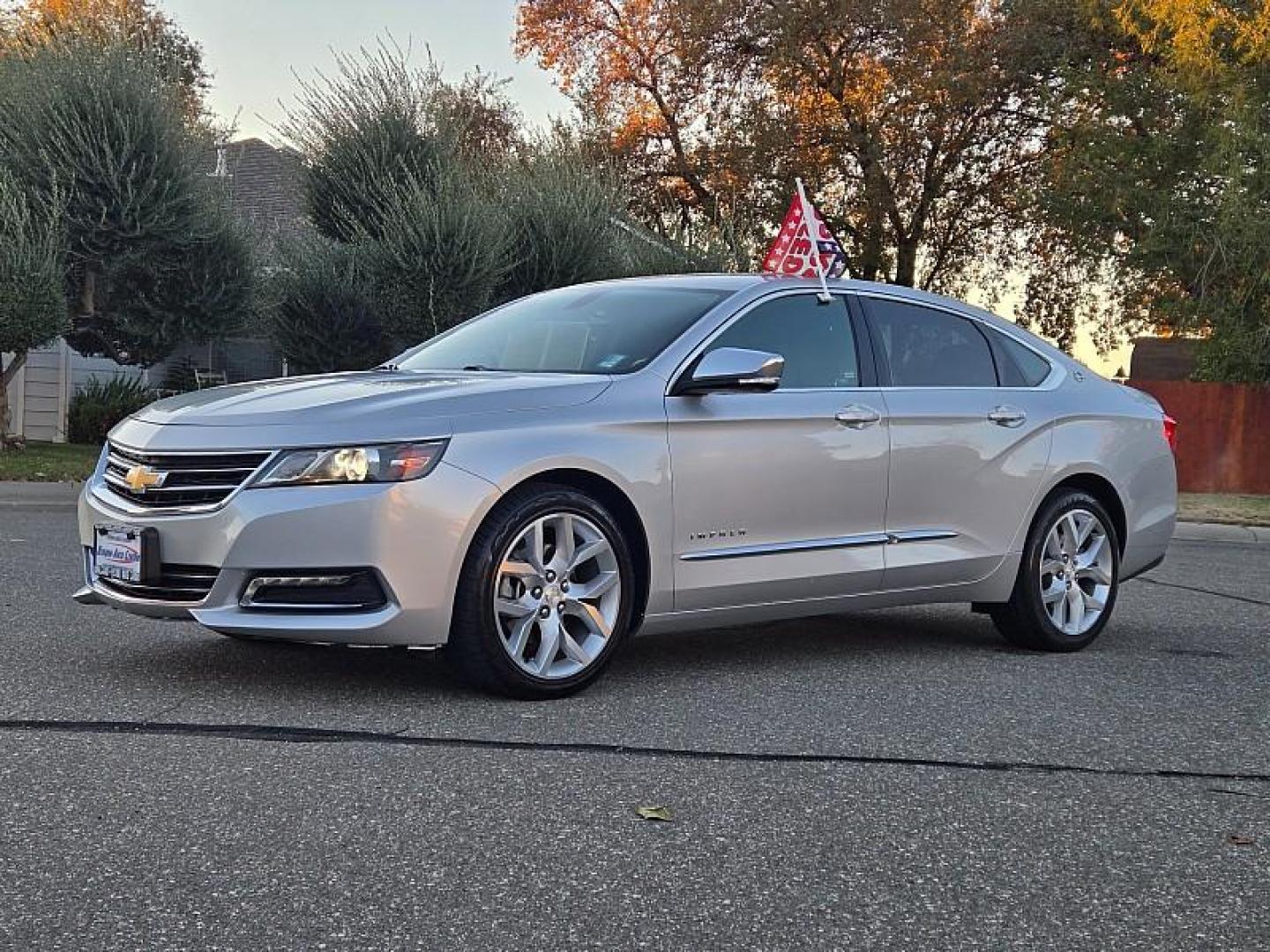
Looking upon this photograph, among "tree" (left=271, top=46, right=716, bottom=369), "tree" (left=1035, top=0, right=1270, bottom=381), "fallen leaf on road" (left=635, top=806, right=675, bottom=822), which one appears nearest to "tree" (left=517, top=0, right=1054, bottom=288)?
"tree" (left=1035, top=0, right=1270, bottom=381)

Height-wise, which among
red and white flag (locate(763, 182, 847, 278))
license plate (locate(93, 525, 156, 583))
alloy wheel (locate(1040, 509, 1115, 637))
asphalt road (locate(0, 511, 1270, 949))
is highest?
red and white flag (locate(763, 182, 847, 278))

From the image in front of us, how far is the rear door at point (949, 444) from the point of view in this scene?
6.68 meters

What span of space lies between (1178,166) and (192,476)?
22099 mm

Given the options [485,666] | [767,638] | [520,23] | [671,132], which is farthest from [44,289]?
[520,23]

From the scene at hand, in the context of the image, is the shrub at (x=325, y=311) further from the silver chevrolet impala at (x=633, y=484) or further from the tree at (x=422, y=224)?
the silver chevrolet impala at (x=633, y=484)

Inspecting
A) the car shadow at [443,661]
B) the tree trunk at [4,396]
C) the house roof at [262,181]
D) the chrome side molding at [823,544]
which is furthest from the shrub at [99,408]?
the chrome side molding at [823,544]

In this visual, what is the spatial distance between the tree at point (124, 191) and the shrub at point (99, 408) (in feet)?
10.1

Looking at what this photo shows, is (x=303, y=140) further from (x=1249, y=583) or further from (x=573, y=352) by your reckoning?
(x=573, y=352)

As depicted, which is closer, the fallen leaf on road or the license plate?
the fallen leaf on road

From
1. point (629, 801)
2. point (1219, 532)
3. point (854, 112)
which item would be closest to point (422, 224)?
point (1219, 532)

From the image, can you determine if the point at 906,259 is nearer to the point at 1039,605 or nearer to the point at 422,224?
the point at 422,224

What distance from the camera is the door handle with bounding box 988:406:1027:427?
704 centimetres

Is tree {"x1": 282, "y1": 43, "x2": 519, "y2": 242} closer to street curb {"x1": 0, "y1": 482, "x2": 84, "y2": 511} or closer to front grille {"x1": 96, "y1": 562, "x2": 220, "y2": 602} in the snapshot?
street curb {"x1": 0, "y1": 482, "x2": 84, "y2": 511}

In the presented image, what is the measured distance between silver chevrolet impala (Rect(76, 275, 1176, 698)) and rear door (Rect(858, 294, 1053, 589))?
0.5 inches
